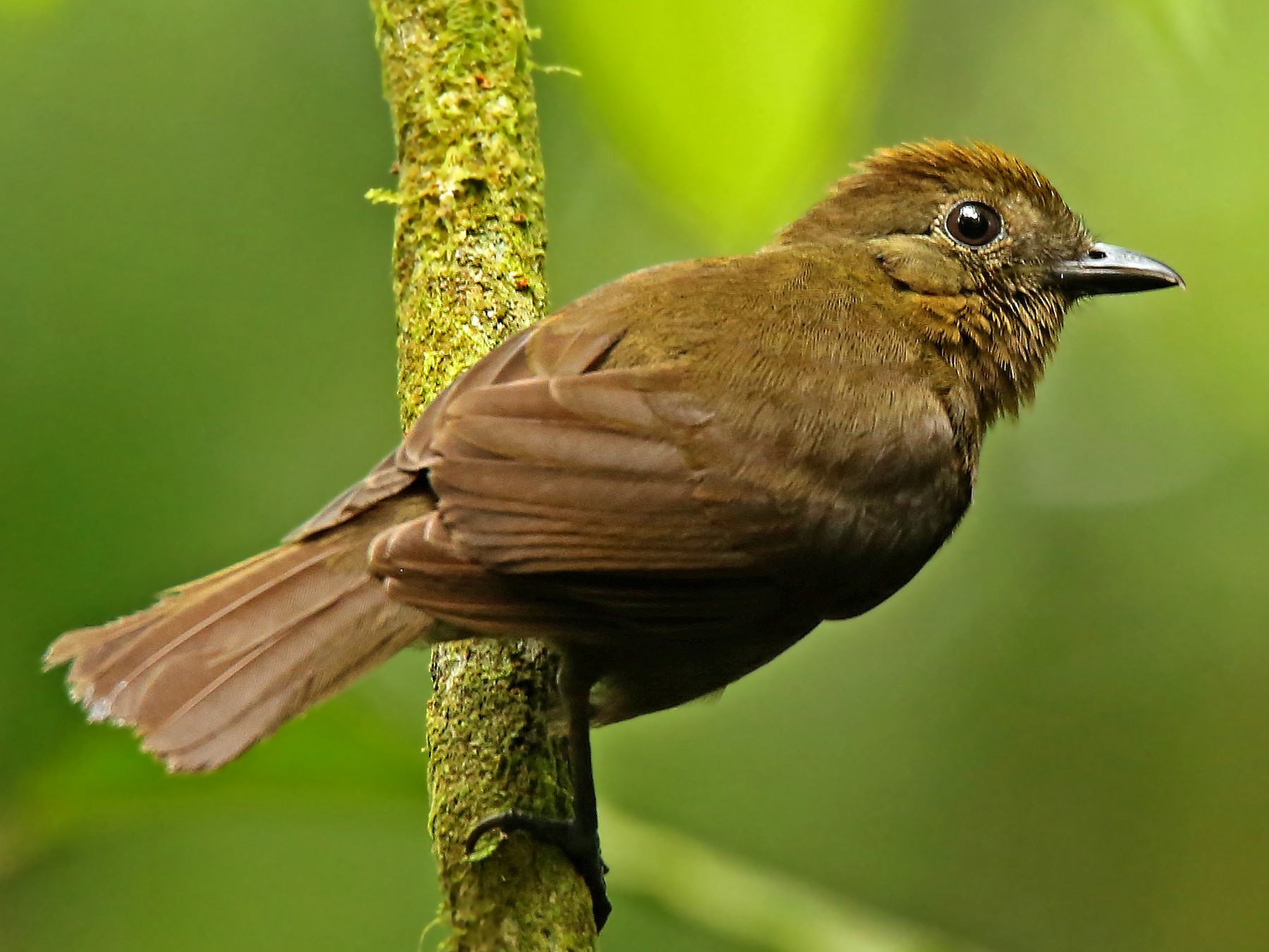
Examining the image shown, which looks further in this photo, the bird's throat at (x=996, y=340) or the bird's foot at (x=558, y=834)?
the bird's throat at (x=996, y=340)

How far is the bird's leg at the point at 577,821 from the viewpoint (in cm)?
250

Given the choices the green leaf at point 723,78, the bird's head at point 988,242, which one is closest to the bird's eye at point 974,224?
the bird's head at point 988,242

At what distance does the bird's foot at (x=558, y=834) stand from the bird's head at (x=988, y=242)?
1.61 m

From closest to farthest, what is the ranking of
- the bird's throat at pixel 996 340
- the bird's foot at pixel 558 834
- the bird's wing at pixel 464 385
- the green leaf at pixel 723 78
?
the green leaf at pixel 723 78 < the bird's foot at pixel 558 834 < the bird's wing at pixel 464 385 < the bird's throat at pixel 996 340

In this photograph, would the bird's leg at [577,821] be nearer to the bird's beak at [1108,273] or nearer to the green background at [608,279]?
the green background at [608,279]

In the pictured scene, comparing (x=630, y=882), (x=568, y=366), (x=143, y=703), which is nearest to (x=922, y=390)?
(x=568, y=366)

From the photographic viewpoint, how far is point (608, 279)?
5.91m

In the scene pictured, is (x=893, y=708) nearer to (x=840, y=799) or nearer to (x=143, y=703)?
(x=840, y=799)

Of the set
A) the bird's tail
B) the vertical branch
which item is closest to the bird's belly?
the vertical branch

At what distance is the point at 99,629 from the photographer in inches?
103

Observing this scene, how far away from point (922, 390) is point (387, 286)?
130 inches

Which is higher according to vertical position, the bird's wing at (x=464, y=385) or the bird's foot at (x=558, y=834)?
the bird's wing at (x=464, y=385)

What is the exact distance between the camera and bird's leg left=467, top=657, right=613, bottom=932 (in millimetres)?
2500

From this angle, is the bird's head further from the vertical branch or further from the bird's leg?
the bird's leg
